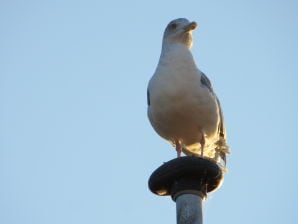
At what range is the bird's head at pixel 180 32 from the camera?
1061 cm

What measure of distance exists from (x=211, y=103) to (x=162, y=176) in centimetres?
227

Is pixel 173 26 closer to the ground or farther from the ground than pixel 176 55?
farther from the ground

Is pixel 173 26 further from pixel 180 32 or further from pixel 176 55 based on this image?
pixel 176 55

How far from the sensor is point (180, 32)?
10.6m

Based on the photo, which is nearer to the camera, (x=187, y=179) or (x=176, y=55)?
(x=187, y=179)

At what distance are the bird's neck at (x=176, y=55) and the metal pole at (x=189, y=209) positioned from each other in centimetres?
301

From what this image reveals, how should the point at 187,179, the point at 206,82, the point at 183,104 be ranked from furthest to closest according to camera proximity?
the point at 206,82, the point at 183,104, the point at 187,179

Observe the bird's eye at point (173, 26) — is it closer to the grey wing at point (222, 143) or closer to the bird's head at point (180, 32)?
the bird's head at point (180, 32)

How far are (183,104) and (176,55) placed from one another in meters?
1.09

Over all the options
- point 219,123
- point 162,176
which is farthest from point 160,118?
point 162,176

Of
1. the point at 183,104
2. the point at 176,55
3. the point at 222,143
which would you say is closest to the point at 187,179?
the point at 183,104

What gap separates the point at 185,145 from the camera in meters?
10.1

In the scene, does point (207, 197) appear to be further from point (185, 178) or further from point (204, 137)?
point (204, 137)

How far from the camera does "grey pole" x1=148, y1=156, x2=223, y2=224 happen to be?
7652mm
